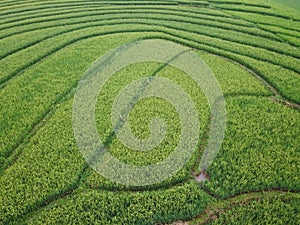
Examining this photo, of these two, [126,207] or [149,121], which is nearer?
[126,207]

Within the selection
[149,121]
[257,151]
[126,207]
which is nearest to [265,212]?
[257,151]

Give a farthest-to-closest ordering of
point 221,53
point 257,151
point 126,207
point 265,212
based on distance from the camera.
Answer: point 221,53 < point 257,151 < point 126,207 < point 265,212

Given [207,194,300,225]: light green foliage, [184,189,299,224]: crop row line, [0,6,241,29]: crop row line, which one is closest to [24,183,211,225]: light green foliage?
[184,189,299,224]: crop row line

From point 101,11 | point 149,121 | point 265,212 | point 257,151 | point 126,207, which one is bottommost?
point 126,207

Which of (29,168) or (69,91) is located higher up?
(69,91)

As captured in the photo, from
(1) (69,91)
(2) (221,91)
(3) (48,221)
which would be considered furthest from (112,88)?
(3) (48,221)

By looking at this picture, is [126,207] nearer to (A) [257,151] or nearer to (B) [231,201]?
(B) [231,201]

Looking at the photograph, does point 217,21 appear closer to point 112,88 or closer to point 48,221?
point 112,88

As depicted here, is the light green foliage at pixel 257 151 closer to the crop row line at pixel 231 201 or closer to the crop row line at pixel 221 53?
the crop row line at pixel 231 201

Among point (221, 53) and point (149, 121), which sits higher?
point (221, 53)
